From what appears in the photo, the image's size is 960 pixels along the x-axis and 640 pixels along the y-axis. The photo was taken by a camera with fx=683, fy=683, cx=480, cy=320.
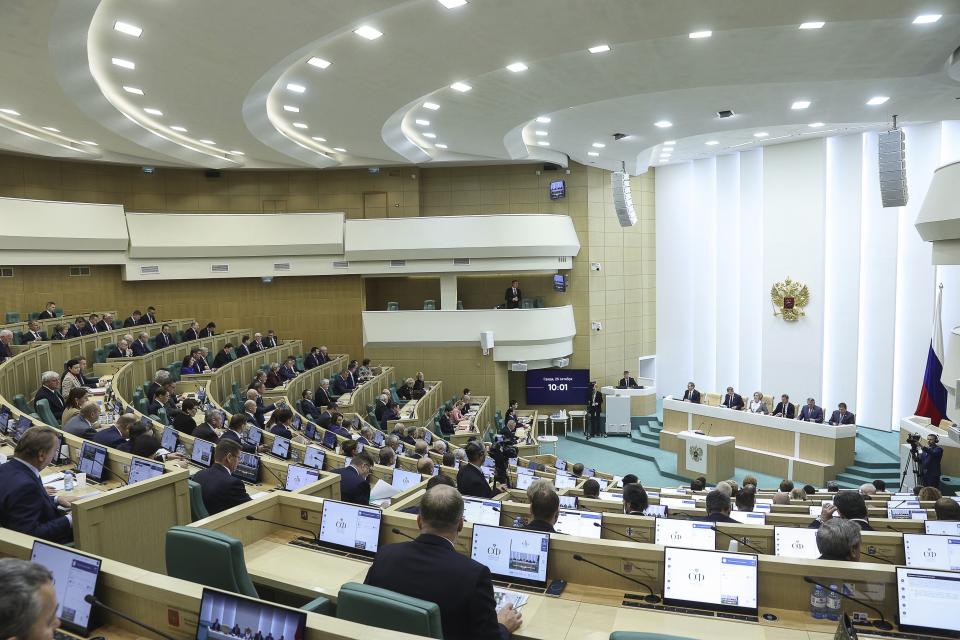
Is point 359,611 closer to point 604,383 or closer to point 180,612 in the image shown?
point 180,612

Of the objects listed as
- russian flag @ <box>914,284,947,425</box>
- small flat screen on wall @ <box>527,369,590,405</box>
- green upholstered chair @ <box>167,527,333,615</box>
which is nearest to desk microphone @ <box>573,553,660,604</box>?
green upholstered chair @ <box>167,527,333,615</box>

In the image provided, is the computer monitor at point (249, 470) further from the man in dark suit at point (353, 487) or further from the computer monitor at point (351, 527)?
the computer monitor at point (351, 527)

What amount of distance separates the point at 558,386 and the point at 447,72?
37.8ft

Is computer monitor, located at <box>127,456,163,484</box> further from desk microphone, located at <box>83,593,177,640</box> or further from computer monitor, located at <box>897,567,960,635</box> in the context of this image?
computer monitor, located at <box>897,567,960,635</box>

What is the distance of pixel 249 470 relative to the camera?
6770mm

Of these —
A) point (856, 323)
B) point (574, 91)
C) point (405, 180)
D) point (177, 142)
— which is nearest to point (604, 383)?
point (856, 323)

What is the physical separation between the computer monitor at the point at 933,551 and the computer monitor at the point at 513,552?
2183 millimetres

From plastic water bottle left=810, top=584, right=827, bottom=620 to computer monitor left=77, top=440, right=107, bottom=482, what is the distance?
18.5 ft

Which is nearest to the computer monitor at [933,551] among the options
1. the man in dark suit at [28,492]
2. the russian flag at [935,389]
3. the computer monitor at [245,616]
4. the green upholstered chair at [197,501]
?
the computer monitor at [245,616]

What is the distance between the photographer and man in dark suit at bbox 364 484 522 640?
2705 millimetres

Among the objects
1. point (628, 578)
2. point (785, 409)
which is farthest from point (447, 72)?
point (785, 409)

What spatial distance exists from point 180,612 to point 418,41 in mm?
7077

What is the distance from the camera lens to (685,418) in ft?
54.3

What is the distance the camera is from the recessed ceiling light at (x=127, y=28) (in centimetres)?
778
